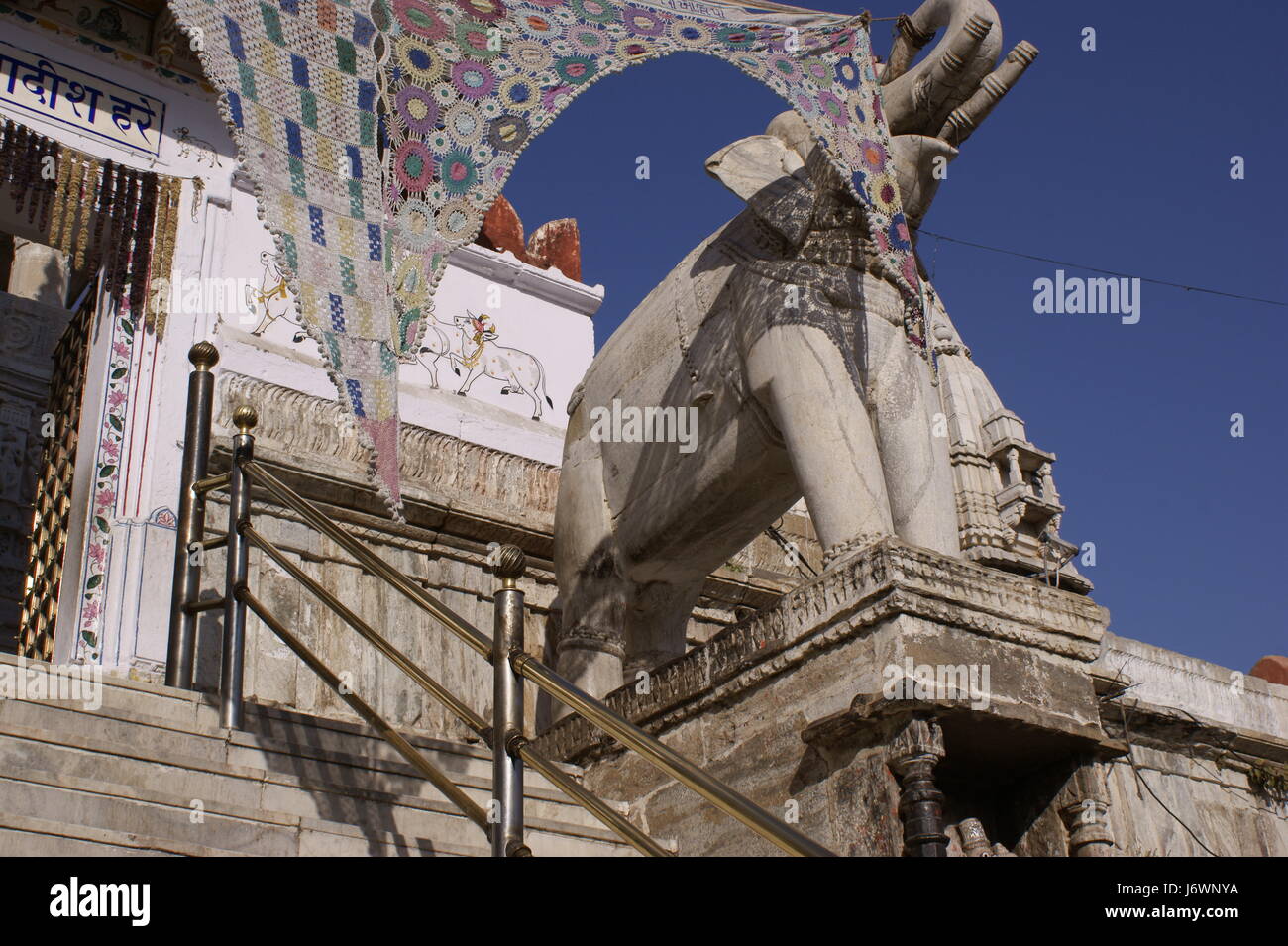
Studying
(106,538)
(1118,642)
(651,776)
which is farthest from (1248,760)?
(106,538)

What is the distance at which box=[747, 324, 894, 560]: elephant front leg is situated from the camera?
20.5ft

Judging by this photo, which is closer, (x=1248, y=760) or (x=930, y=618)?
(x=930, y=618)

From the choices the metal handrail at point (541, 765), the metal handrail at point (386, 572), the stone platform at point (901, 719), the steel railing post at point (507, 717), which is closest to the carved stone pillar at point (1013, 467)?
the stone platform at point (901, 719)

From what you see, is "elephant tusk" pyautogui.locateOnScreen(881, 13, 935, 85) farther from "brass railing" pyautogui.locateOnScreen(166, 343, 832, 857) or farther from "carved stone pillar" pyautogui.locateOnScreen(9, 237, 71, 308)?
"carved stone pillar" pyautogui.locateOnScreen(9, 237, 71, 308)

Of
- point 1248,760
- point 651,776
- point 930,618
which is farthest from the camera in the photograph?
point 1248,760

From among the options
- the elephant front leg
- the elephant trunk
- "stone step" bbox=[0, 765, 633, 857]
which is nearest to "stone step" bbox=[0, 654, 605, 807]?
"stone step" bbox=[0, 765, 633, 857]

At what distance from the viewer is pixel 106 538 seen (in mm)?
7539

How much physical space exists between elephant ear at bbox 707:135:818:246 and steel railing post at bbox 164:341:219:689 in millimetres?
2414

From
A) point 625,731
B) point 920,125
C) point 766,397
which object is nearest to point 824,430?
point 766,397

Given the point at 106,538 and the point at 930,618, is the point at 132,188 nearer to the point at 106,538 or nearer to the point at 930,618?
the point at 106,538

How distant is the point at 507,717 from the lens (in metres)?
4.28

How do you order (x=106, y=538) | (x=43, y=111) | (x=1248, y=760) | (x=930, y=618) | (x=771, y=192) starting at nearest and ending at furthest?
(x=930, y=618) → (x=771, y=192) → (x=106, y=538) → (x=43, y=111) → (x=1248, y=760)
